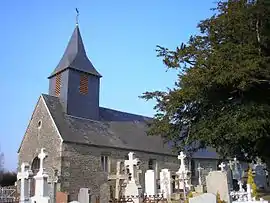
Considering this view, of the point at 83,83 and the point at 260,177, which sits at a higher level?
the point at 83,83

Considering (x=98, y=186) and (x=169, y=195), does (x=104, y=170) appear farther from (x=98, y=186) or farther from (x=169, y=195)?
(x=169, y=195)

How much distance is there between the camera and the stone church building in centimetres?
2633

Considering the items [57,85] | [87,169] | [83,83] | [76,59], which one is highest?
[76,59]

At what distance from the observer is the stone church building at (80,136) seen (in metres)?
26.3

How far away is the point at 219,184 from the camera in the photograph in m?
12.9

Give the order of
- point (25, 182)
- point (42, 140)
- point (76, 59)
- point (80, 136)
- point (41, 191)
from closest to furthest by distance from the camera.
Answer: point (41, 191) < point (25, 182) < point (80, 136) < point (42, 140) < point (76, 59)

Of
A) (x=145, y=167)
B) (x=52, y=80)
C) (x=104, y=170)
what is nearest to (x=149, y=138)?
(x=145, y=167)

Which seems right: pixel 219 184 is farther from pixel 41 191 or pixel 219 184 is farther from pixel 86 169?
Answer: pixel 86 169

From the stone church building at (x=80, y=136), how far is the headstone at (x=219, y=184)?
13.3 m

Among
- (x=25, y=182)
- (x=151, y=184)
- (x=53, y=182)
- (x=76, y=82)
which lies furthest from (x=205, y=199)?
(x=76, y=82)

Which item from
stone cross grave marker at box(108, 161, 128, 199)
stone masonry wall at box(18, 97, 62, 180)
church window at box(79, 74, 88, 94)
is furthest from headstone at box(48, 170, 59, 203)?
church window at box(79, 74, 88, 94)

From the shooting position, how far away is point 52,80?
31.7m

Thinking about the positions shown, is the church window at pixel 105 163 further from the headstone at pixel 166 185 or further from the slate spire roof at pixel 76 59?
the slate spire roof at pixel 76 59

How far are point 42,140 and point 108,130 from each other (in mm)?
5654
